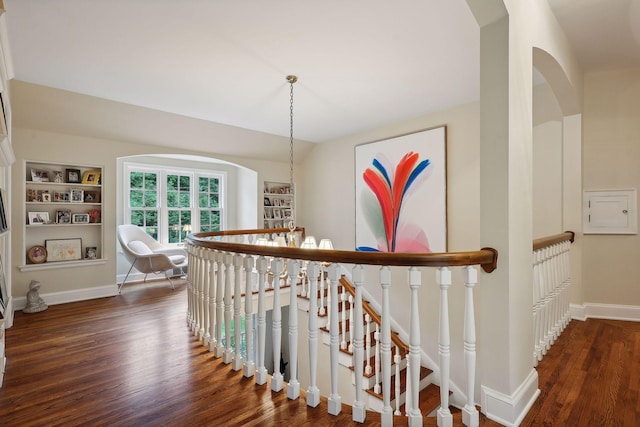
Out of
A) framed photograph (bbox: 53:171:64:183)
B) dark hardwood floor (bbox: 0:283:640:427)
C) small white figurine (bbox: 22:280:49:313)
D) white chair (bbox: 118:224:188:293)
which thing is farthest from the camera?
white chair (bbox: 118:224:188:293)

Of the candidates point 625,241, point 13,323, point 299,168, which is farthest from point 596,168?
point 13,323

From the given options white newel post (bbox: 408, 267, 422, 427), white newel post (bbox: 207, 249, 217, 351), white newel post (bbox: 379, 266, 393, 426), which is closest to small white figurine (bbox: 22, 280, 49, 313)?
white newel post (bbox: 207, 249, 217, 351)

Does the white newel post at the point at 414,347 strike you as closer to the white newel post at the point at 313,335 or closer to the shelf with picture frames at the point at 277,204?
the white newel post at the point at 313,335

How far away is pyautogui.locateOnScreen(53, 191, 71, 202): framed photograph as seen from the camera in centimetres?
447

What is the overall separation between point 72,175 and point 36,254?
1150 mm

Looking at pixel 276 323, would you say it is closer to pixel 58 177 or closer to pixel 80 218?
pixel 80 218

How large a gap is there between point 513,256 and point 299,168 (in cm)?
554

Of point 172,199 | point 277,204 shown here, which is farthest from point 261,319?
point 172,199

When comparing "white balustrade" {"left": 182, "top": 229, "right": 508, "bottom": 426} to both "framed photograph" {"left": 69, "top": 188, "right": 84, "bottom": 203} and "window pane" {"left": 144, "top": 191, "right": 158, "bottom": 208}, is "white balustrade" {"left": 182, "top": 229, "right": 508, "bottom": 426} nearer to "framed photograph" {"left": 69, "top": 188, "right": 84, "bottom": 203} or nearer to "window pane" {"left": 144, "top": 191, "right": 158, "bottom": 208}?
"framed photograph" {"left": 69, "top": 188, "right": 84, "bottom": 203}

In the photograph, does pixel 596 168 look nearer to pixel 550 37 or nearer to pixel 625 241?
pixel 625 241

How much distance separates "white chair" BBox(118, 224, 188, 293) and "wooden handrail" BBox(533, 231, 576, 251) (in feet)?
15.9

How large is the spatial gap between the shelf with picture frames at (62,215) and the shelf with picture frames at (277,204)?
2815 millimetres

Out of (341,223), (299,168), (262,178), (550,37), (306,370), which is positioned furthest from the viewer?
(299,168)

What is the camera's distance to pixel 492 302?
5.27ft
